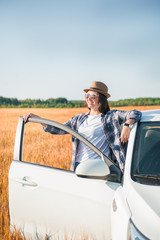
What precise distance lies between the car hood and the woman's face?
4.69 ft

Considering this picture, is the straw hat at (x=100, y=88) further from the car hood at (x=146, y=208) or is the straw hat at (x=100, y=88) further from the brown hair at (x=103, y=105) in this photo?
the car hood at (x=146, y=208)

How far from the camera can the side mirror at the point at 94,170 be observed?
67.3 inches

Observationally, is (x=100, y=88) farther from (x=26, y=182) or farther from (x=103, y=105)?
(x=26, y=182)

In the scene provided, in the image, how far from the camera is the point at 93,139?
8.81ft

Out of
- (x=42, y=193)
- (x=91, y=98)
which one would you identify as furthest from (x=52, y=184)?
(x=91, y=98)

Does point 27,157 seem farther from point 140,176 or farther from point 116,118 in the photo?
point 140,176

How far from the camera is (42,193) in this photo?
206 centimetres

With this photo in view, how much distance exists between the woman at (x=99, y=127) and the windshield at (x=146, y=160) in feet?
0.62

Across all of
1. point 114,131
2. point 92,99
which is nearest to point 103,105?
point 92,99

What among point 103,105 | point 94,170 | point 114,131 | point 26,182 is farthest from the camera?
point 103,105

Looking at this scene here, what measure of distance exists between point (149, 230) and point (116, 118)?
4.83 feet

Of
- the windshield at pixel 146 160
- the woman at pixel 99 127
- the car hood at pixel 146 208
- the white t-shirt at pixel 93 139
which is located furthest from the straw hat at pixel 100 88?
the car hood at pixel 146 208

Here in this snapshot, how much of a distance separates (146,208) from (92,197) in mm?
546

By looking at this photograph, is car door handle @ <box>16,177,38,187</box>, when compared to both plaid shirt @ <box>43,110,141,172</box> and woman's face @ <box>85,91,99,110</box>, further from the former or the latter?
woman's face @ <box>85,91,99,110</box>
